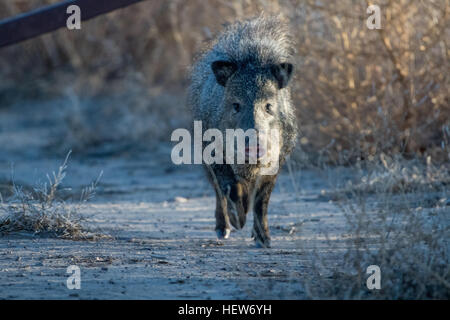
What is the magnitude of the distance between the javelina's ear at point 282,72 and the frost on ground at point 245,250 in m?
0.83

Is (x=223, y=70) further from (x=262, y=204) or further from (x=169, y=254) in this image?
(x=169, y=254)

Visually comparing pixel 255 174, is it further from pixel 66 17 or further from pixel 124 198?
pixel 124 198

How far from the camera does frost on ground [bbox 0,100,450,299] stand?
364 cm

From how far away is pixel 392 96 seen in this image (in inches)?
289

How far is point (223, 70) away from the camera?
5.03 m

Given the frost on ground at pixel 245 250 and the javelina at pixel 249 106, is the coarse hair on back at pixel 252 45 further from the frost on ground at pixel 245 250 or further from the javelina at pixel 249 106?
the frost on ground at pixel 245 250

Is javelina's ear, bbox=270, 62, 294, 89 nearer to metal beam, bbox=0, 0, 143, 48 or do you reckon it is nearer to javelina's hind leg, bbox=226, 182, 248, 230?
javelina's hind leg, bbox=226, 182, 248, 230

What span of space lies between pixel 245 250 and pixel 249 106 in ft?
3.33

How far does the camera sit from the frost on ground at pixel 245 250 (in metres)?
3.64

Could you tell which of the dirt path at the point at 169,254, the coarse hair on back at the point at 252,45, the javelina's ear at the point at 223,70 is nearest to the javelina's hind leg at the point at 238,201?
the dirt path at the point at 169,254

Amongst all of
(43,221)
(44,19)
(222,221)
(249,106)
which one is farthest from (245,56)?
(43,221)

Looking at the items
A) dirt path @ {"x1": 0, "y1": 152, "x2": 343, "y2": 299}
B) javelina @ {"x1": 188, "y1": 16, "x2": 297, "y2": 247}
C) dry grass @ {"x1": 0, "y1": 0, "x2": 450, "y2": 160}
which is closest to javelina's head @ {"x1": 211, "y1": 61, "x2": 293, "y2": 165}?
javelina @ {"x1": 188, "y1": 16, "x2": 297, "y2": 247}
